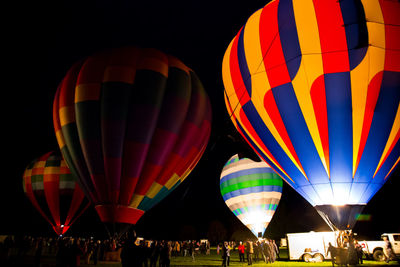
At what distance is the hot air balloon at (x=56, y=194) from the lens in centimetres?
1412

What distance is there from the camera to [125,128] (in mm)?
8820

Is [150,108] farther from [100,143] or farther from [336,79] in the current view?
[336,79]

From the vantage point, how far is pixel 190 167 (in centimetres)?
1102

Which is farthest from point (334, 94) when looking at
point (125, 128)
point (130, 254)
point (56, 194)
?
point (56, 194)

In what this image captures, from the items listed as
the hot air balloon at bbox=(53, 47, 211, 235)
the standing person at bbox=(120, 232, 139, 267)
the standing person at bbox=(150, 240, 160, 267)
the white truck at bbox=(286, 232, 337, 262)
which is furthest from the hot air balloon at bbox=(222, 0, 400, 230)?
the standing person at bbox=(120, 232, 139, 267)

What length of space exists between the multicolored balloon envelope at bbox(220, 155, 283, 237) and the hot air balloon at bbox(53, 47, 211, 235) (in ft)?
20.8

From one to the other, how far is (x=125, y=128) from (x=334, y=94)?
624 centimetres

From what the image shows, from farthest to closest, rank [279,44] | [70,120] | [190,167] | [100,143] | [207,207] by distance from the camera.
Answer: [207,207]
[190,167]
[70,120]
[100,143]
[279,44]

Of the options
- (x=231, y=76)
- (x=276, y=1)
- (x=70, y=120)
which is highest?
(x=276, y=1)

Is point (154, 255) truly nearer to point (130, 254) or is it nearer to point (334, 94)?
point (130, 254)

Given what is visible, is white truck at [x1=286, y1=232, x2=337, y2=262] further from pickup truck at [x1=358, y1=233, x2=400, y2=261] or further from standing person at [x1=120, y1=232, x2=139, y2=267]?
standing person at [x1=120, y1=232, x2=139, y2=267]

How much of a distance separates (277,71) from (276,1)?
8.56ft

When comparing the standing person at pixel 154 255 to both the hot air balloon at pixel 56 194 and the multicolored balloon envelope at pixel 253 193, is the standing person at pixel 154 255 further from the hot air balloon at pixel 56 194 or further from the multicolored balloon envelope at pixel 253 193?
the hot air balloon at pixel 56 194

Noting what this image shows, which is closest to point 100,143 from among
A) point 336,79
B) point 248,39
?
point 248,39
